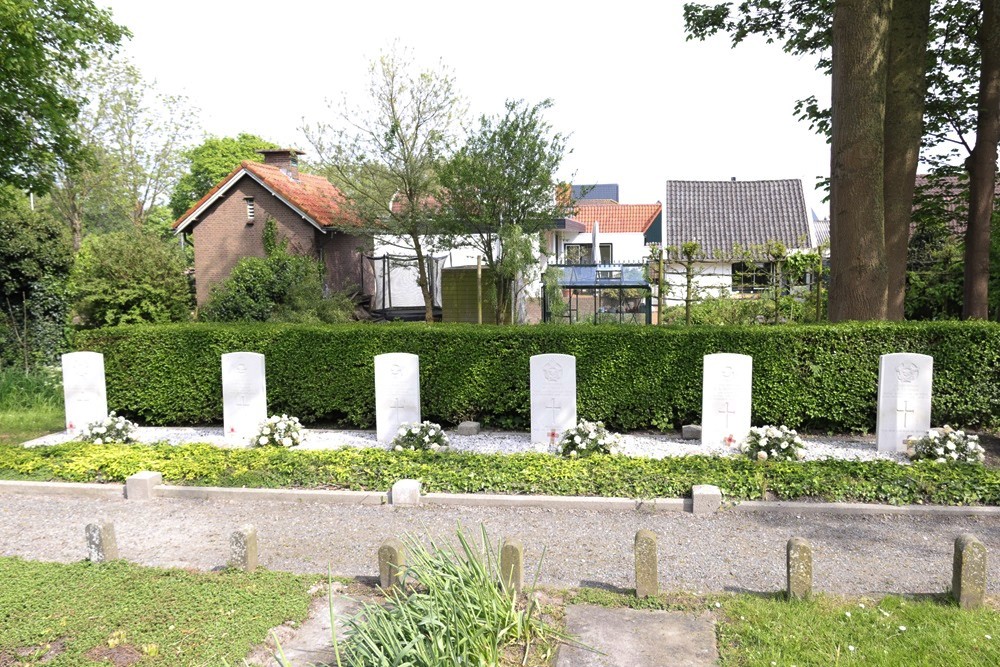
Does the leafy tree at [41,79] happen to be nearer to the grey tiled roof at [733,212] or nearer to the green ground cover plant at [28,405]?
the green ground cover plant at [28,405]

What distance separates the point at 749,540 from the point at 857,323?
5.46 metres

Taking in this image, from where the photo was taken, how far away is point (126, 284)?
54.6ft

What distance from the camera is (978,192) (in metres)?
13.8

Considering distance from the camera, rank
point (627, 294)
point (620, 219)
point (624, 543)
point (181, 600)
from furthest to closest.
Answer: point (620, 219), point (627, 294), point (624, 543), point (181, 600)

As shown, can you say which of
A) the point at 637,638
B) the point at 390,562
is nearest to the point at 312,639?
the point at 390,562

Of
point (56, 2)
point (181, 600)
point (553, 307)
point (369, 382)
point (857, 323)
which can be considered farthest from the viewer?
point (553, 307)

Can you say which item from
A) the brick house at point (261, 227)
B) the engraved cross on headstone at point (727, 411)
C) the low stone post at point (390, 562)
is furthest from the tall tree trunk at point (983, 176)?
the brick house at point (261, 227)

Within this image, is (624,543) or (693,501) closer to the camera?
(624,543)

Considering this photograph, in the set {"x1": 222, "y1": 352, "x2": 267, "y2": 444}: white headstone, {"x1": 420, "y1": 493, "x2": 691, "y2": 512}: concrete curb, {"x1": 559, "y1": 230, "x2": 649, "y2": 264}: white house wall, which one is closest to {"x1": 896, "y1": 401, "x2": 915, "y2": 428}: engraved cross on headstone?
{"x1": 420, "y1": 493, "x2": 691, "y2": 512}: concrete curb

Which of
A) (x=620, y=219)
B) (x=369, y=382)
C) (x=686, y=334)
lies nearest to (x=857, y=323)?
(x=686, y=334)

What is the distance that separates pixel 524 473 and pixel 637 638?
3.49 m

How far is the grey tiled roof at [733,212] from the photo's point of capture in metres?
32.0

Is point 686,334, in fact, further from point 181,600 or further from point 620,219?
point 620,219

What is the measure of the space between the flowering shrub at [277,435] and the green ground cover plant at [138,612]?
14.3 ft
